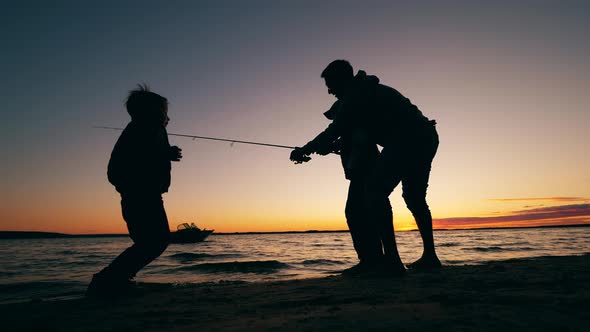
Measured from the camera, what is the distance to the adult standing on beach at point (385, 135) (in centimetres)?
359

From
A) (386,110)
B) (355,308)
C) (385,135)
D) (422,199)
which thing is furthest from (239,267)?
(355,308)

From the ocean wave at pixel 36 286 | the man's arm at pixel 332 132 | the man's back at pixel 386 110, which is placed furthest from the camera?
the ocean wave at pixel 36 286

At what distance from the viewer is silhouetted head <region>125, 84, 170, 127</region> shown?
11.4ft

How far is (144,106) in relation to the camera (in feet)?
11.4

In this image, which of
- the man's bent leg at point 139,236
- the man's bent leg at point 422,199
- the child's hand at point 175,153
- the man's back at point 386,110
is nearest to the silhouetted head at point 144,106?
the child's hand at point 175,153

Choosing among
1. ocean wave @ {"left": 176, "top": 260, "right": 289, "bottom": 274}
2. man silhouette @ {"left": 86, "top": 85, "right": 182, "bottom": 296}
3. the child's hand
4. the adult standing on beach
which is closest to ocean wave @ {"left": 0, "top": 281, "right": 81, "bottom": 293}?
ocean wave @ {"left": 176, "top": 260, "right": 289, "bottom": 274}

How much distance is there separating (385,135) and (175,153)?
208 cm

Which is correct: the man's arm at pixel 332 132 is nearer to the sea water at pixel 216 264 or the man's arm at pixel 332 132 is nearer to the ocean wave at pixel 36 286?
the sea water at pixel 216 264

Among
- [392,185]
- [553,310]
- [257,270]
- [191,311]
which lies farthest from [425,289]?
[257,270]

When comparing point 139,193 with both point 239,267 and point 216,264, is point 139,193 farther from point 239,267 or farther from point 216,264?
point 216,264

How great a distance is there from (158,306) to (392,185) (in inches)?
91.7

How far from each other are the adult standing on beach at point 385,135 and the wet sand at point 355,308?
726 mm

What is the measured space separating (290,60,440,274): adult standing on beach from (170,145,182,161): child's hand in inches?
51.4

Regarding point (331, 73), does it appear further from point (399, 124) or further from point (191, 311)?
point (191, 311)
